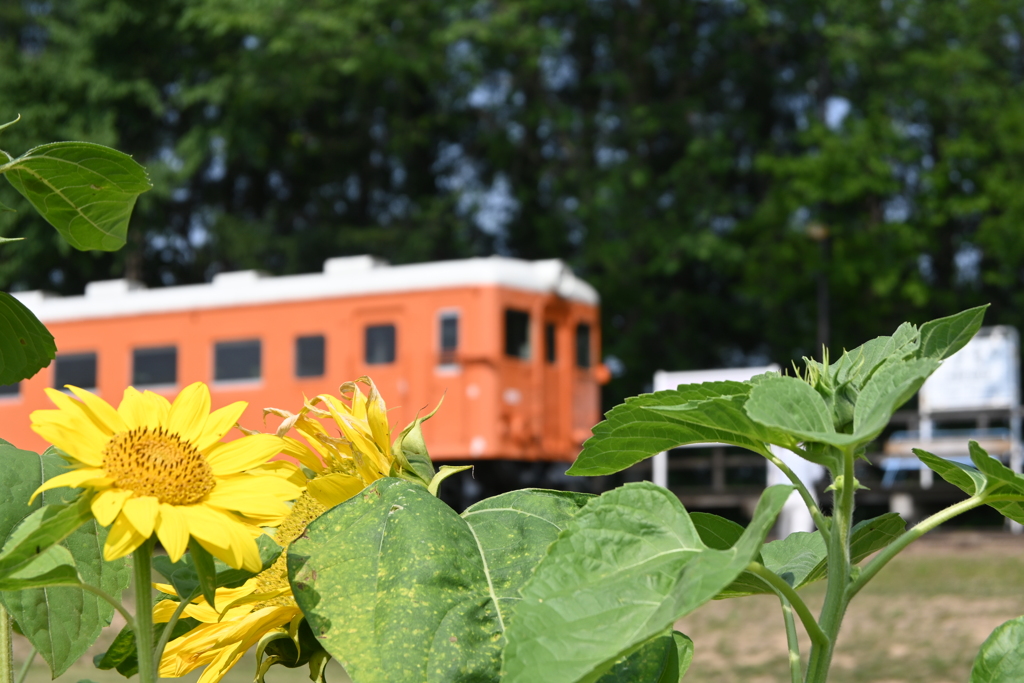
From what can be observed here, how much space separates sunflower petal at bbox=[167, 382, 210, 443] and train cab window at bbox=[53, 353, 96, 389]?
10972 millimetres

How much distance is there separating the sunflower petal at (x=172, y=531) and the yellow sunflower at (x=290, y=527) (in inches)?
3.0

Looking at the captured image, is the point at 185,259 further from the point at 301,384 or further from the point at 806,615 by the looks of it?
the point at 806,615

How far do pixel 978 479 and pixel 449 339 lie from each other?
31.0ft

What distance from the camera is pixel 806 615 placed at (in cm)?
40

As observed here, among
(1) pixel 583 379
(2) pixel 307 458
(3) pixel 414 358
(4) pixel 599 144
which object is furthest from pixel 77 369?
(2) pixel 307 458

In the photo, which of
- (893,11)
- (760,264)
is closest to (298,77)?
(760,264)

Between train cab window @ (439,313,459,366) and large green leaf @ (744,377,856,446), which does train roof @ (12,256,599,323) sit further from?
large green leaf @ (744,377,856,446)

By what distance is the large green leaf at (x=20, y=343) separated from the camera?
1.85 feet

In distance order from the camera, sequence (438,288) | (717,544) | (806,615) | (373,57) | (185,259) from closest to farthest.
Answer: (806,615) < (717,544) < (438,288) < (373,57) < (185,259)

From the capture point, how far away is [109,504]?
380mm

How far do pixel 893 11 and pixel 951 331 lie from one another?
16.3m

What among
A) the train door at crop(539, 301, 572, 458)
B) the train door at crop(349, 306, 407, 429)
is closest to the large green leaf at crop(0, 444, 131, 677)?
the train door at crop(349, 306, 407, 429)

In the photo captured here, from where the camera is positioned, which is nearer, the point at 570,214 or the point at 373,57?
the point at 373,57

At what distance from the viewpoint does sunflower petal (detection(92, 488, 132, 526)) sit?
1.22 ft
